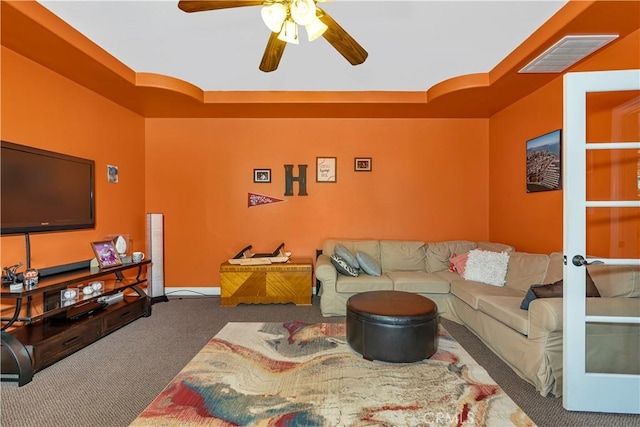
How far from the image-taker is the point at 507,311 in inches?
99.4

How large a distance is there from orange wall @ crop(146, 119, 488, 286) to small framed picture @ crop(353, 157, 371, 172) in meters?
0.07

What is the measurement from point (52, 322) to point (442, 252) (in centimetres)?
425

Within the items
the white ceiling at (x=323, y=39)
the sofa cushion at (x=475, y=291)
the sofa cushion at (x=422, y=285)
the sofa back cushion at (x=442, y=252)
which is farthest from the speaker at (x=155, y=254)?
the sofa cushion at (x=475, y=291)

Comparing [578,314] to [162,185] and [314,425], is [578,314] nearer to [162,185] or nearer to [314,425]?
[314,425]

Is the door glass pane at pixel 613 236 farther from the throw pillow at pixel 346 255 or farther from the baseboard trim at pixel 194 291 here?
the baseboard trim at pixel 194 291

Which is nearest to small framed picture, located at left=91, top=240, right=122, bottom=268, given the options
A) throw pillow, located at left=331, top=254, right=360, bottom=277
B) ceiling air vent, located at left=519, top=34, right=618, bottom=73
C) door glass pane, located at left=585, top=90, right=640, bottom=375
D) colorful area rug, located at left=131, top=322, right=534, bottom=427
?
colorful area rug, located at left=131, top=322, right=534, bottom=427

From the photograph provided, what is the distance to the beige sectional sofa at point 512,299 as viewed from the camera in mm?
2016

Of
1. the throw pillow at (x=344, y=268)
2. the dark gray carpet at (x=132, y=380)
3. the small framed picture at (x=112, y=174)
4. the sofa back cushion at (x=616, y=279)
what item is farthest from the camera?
the small framed picture at (x=112, y=174)

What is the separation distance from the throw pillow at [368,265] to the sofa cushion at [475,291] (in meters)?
0.87

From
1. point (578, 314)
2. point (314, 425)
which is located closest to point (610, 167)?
point (578, 314)

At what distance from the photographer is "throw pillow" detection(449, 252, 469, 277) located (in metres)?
3.79

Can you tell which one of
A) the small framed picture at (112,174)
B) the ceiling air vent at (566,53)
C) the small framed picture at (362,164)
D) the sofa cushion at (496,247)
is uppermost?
the ceiling air vent at (566,53)

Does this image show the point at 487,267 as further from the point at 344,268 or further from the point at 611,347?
the point at 344,268

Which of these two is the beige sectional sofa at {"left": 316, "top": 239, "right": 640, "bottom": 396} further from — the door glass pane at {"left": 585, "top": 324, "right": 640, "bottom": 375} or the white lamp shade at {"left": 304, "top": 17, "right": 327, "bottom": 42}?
the white lamp shade at {"left": 304, "top": 17, "right": 327, "bottom": 42}
